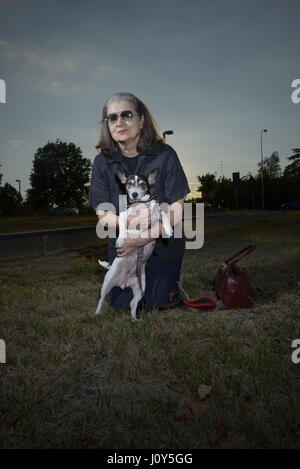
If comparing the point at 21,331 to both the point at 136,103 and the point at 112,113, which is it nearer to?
the point at 112,113

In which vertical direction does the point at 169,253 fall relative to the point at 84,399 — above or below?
above

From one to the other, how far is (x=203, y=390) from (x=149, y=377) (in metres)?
0.44

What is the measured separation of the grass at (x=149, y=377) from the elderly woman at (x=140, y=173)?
Answer: 32 centimetres

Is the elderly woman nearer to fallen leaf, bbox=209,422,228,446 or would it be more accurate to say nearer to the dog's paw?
the dog's paw

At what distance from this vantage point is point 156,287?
392cm

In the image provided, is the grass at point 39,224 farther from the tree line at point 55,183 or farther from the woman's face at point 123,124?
the tree line at point 55,183

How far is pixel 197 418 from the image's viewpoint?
1.94 m

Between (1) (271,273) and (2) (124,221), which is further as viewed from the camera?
(1) (271,273)

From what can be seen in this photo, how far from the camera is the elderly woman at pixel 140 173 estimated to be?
11.2ft

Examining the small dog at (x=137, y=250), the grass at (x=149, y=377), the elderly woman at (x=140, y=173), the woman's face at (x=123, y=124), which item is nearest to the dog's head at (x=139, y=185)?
the small dog at (x=137, y=250)

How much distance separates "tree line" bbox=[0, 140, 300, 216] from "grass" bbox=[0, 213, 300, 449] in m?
60.9
